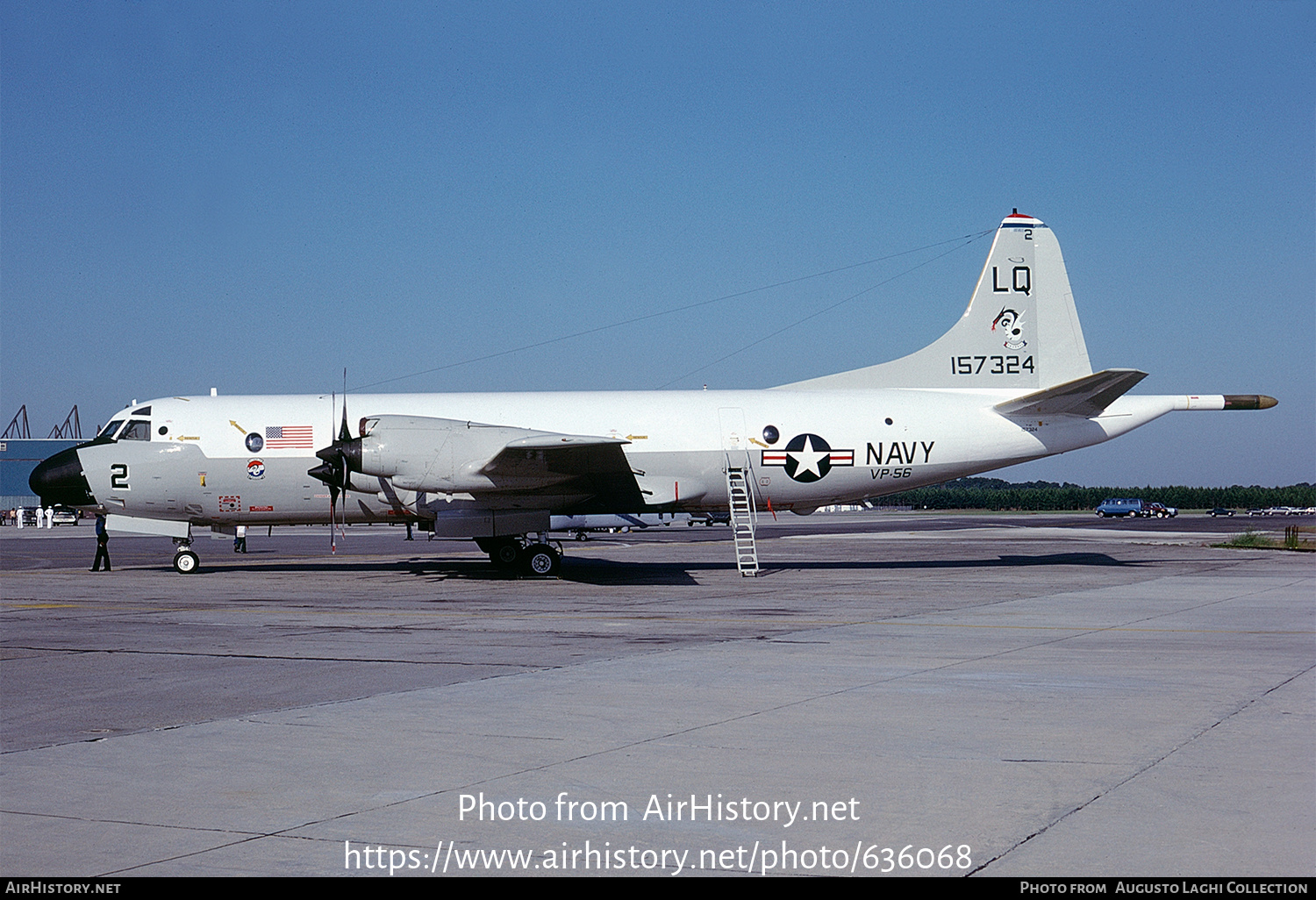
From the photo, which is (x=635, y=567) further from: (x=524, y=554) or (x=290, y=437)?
(x=290, y=437)

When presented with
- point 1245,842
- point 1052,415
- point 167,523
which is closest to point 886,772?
point 1245,842

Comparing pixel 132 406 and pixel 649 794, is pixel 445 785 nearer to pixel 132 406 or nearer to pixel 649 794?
pixel 649 794

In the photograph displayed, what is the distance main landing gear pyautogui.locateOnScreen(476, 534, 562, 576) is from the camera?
25.3m

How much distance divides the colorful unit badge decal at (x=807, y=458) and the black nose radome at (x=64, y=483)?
617 inches

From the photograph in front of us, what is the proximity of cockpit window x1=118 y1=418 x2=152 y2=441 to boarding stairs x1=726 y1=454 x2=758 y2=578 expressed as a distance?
532 inches

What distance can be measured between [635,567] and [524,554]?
436 centimetres

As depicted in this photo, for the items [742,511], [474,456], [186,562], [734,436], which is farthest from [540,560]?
[186,562]

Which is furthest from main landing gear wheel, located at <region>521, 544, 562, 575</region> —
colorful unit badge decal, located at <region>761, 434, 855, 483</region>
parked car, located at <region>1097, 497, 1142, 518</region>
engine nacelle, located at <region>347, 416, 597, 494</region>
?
parked car, located at <region>1097, 497, 1142, 518</region>

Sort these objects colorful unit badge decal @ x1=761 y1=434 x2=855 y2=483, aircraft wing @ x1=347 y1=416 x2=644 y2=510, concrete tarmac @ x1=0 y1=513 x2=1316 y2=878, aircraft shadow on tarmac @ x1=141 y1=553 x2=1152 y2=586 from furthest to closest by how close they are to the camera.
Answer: colorful unit badge decal @ x1=761 y1=434 x2=855 y2=483 < aircraft shadow on tarmac @ x1=141 y1=553 x2=1152 y2=586 < aircraft wing @ x1=347 y1=416 x2=644 y2=510 < concrete tarmac @ x1=0 y1=513 x2=1316 y2=878

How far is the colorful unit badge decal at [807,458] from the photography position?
26.0 metres

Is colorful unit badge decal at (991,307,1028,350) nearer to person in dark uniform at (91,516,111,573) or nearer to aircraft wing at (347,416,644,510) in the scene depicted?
aircraft wing at (347,416,644,510)

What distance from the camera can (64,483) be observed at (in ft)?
83.6

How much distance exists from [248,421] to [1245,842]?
23995mm

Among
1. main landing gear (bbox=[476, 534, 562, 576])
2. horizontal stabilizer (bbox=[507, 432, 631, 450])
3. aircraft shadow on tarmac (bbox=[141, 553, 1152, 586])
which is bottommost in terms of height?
aircraft shadow on tarmac (bbox=[141, 553, 1152, 586])
